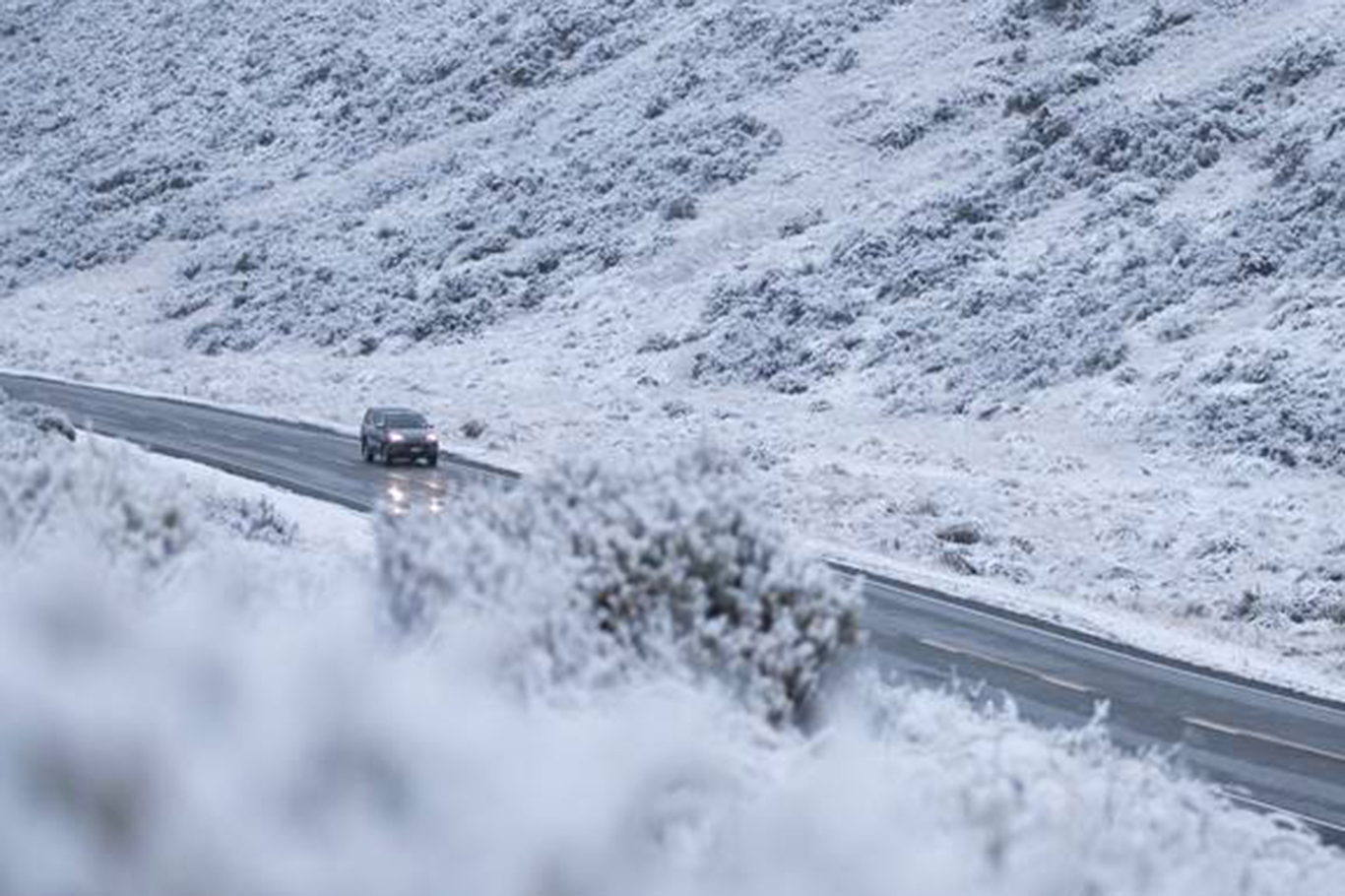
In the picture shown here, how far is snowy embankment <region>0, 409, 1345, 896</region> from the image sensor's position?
4.50 meters

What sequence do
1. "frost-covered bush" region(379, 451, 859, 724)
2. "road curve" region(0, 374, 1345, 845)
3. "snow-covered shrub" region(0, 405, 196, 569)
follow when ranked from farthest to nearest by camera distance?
"road curve" region(0, 374, 1345, 845)
"snow-covered shrub" region(0, 405, 196, 569)
"frost-covered bush" region(379, 451, 859, 724)

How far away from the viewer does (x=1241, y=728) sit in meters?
16.7

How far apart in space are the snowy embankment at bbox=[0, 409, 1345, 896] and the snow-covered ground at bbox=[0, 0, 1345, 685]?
153cm

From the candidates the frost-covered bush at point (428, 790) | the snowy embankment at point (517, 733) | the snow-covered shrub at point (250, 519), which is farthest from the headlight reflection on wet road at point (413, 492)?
the frost-covered bush at point (428, 790)

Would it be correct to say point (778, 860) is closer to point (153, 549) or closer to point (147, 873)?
point (147, 873)

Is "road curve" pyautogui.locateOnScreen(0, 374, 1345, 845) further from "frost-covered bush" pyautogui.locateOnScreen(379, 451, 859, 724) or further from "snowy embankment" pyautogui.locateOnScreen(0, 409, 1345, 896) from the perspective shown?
"snowy embankment" pyautogui.locateOnScreen(0, 409, 1345, 896)

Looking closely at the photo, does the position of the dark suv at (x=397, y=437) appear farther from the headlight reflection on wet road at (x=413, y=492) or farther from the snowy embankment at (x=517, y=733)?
the snowy embankment at (x=517, y=733)

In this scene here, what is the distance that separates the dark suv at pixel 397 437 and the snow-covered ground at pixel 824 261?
347 cm

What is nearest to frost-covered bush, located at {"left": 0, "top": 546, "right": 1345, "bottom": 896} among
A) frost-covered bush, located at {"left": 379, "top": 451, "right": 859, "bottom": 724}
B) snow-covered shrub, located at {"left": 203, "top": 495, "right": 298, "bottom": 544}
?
frost-covered bush, located at {"left": 379, "top": 451, "right": 859, "bottom": 724}

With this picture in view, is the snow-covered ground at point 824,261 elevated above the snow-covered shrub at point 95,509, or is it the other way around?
the snow-covered ground at point 824,261

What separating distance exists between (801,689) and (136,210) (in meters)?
70.0

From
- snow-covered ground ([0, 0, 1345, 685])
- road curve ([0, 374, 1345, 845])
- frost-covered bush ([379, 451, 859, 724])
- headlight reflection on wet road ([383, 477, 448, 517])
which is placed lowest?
headlight reflection on wet road ([383, 477, 448, 517])

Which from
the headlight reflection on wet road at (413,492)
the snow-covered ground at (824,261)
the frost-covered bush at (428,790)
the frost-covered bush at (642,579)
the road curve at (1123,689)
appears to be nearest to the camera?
the frost-covered bush at (428,790)

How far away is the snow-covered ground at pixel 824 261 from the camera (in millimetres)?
29844
